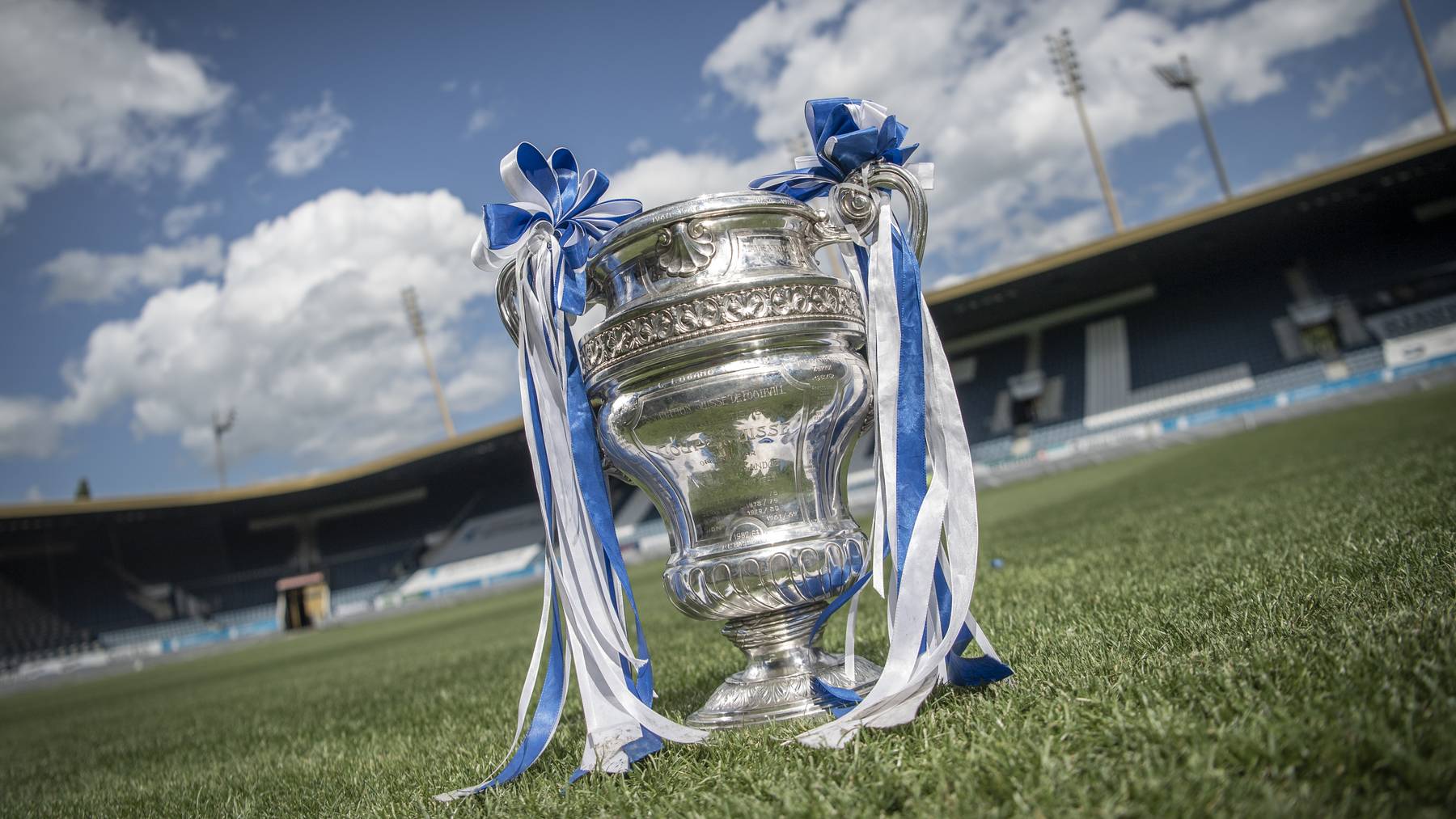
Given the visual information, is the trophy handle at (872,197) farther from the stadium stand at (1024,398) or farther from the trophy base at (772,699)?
the stadium stand at (1024,398)

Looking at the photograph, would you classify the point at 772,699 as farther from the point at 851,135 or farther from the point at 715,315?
the point at 851,135

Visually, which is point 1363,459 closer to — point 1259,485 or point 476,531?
point 1259,485

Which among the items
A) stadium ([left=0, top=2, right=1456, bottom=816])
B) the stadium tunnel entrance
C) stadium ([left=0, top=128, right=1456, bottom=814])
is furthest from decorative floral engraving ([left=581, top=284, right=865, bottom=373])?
the stadium tunnel entrance

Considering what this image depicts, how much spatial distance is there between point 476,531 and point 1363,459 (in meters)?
31.8

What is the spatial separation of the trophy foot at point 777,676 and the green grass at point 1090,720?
5.9 inches

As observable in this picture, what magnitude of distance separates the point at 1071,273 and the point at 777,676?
25.2 m

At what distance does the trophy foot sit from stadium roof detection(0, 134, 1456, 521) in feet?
73.4

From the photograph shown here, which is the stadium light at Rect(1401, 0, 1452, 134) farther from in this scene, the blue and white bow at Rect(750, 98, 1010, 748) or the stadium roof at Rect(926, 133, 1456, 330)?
the blue and white bow at Rect(750, 98, 1010, 748)

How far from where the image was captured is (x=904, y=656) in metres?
1.73

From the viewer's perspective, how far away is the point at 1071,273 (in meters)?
25.0

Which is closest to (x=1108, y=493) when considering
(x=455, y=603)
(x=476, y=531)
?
(x=455, y=603)

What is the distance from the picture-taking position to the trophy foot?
202cm

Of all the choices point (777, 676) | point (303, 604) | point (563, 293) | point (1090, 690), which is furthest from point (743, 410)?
point (303, 604)

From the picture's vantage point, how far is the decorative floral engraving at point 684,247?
2021 mm
